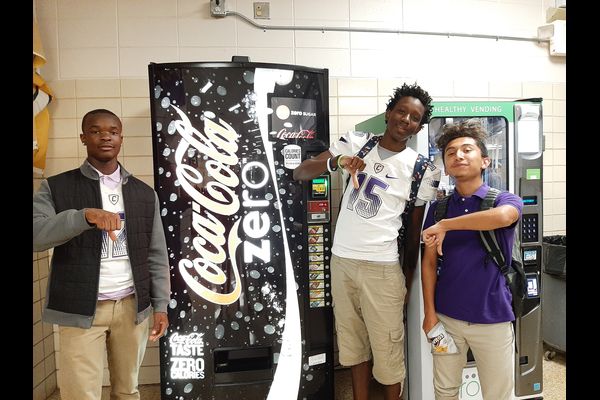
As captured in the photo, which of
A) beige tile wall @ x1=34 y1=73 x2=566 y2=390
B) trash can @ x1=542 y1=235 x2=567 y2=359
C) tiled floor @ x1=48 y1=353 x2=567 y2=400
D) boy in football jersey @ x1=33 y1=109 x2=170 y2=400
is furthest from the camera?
trash can @ x1=542 y1=235 x2=567 y2=359

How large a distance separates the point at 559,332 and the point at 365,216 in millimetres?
1789

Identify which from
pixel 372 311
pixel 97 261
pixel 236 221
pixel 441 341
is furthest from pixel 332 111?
pixel 97 261

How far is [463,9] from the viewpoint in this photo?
9.27 ft

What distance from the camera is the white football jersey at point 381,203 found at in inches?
71.9

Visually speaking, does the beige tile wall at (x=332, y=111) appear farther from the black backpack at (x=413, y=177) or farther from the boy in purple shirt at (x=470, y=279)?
the boy in purple shirt at (x=470, y=279)

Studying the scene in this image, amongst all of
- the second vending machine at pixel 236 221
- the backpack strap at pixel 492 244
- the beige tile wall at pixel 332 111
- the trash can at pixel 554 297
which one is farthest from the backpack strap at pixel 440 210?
the trash can at pixel 554 297

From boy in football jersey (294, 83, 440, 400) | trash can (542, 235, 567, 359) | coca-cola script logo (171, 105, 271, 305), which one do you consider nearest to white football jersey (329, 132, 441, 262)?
boy in football jersey (294, 83, 440, 400)

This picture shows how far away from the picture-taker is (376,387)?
2482 millimetres

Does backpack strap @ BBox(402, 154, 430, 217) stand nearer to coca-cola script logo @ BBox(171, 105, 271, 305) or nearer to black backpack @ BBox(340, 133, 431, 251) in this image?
black backpack @ BBox(340, 133, 431, 251)

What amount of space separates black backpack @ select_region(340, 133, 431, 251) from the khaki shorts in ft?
0.51

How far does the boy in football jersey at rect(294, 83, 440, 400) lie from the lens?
5.98 feet

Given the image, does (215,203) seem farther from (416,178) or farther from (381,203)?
(416,178)
